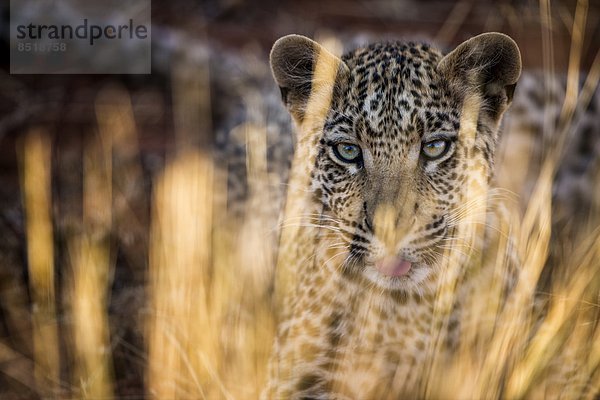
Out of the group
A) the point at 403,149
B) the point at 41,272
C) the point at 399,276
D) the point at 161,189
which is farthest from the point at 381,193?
the point at 161,189

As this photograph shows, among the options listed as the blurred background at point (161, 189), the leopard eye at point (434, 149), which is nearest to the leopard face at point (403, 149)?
the leopard eye at point (434, 149)

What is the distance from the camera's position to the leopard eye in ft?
9.04

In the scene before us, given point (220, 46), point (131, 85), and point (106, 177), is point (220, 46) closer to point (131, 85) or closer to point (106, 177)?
point (131, 85)

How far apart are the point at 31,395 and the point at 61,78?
12.7ft

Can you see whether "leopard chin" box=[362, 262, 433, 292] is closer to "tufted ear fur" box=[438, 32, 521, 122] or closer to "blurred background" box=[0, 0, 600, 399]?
"tufted ear fur" box=[438, 32, 521, 122]

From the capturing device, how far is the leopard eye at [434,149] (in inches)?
108

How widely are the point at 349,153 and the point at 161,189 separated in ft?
7.36

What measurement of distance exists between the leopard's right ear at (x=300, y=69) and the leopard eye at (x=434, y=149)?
43 centimetres

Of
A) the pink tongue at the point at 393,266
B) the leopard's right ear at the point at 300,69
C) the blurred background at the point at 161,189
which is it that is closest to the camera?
the pink tongue at the point at 393,266

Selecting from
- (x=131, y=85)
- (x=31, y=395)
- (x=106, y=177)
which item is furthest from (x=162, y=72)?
(x=31, y=395)

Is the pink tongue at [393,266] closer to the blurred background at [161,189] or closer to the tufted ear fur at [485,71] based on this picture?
the tufted ear fur at [485,71]

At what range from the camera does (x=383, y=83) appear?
2832 mm

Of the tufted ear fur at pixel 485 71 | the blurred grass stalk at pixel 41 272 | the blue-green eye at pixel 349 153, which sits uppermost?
the tufted ear fur at pixel 485 71

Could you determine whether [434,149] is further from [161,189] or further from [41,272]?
[161,189]
